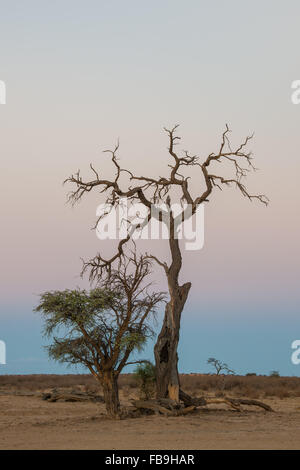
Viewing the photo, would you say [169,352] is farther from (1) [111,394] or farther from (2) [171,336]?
(1) [111,394]

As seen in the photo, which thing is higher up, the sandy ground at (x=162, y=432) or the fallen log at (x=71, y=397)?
the sandy ground at (x=162, y=432)

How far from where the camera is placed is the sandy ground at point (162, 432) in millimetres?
17047

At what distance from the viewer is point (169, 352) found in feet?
79.7

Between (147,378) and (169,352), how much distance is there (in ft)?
5.78

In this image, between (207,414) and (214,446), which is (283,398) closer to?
(207,414)

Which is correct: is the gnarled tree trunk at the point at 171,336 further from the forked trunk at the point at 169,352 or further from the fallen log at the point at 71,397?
the fallen log at the point at 71,397

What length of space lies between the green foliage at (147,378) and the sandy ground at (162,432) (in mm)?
2011

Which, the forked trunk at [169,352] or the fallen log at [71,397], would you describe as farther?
the fallen log at [71,397]

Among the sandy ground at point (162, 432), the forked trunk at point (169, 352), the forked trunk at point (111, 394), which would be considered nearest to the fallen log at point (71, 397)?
the sandy ground at point (162, 432)

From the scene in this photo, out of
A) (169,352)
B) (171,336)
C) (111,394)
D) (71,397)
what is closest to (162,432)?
(111,394)

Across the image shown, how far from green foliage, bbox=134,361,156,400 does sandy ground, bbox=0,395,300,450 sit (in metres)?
2.01

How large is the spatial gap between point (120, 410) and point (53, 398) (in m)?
12.0

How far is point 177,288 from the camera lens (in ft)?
81.0
